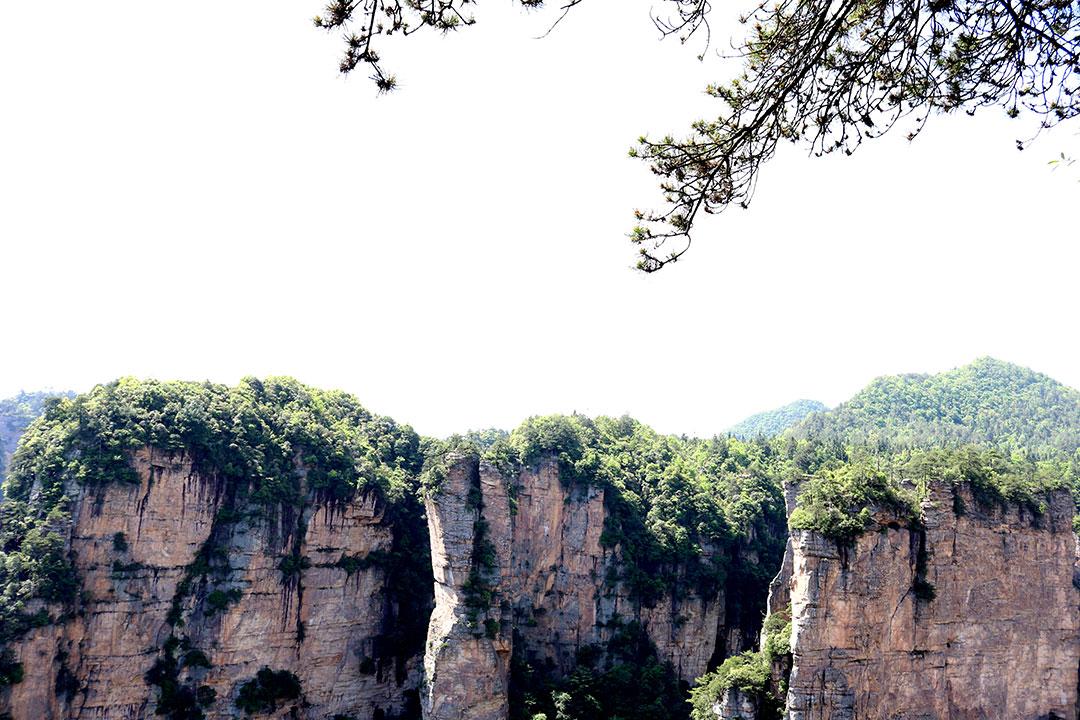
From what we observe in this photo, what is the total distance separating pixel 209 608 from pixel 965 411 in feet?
210

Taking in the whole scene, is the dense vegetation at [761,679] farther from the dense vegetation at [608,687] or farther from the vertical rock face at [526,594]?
the vertical rock face at [526,594]

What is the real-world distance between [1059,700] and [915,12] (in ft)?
83.0

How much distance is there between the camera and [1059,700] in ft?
79.4

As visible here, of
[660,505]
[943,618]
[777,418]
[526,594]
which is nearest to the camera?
[943,618]

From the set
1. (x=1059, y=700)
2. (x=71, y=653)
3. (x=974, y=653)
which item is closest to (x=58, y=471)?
(x=71, y=653)

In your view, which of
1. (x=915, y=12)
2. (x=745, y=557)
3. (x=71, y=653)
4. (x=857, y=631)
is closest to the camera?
(x=915, y=12)

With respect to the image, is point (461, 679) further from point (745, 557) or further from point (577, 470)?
point (745, 557)

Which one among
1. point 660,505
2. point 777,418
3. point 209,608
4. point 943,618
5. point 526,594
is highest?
point 777,418

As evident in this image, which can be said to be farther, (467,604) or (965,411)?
(965,411)

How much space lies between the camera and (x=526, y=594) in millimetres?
33781

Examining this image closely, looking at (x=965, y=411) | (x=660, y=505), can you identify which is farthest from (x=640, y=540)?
(x=965, y=411)

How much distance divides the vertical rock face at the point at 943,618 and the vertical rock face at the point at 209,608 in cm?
1884

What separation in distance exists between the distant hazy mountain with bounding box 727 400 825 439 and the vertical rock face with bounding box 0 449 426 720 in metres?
79.0

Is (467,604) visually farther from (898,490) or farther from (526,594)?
(898,490)
